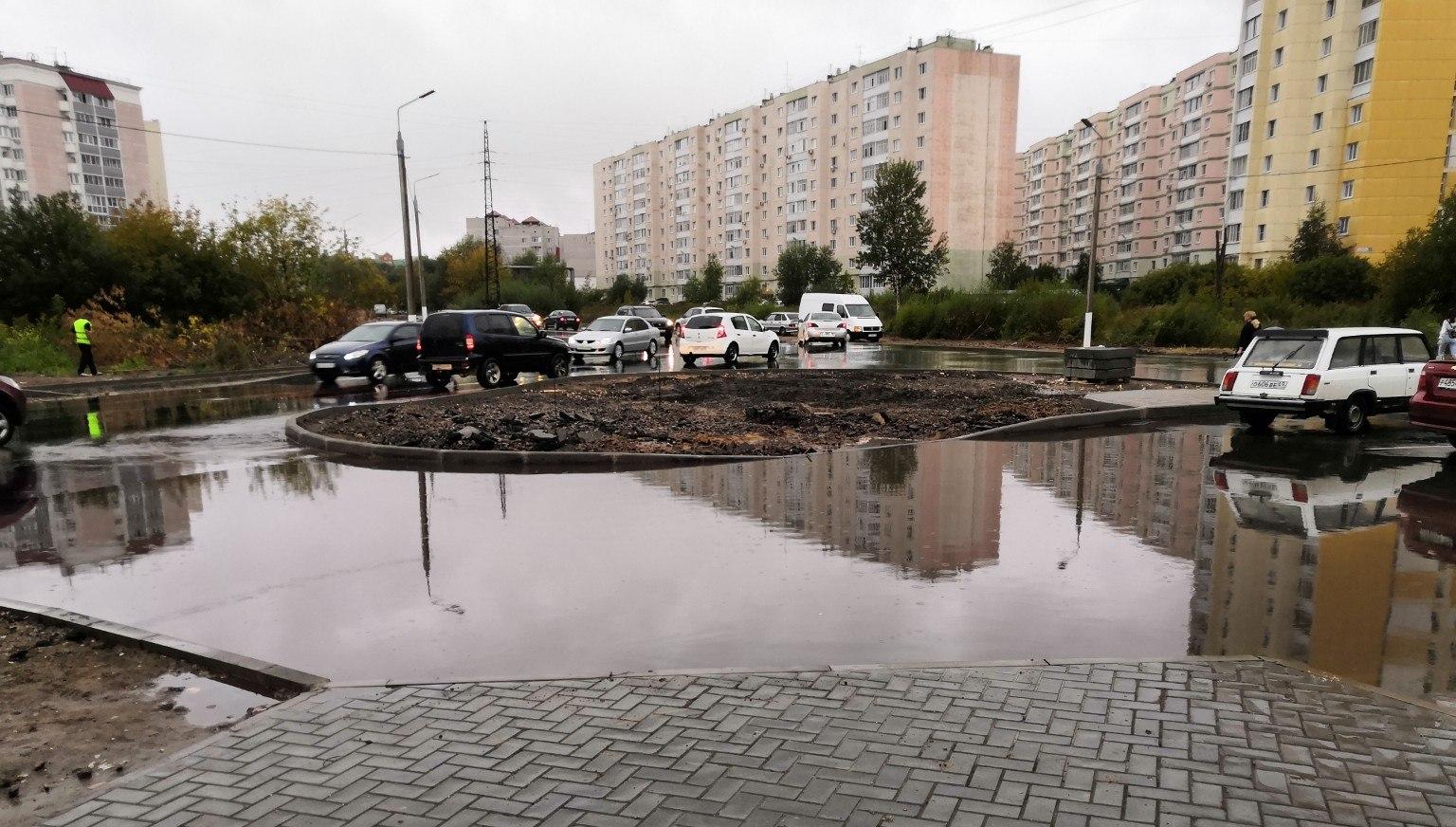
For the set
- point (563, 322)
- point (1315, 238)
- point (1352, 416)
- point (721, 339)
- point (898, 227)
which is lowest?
point (1352, 416)

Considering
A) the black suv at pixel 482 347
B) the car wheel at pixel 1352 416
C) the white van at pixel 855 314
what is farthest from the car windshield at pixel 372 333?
the white van at pixel 855 314

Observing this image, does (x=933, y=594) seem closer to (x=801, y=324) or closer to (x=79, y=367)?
(x=79, y=367)

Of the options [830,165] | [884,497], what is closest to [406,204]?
[884,497]

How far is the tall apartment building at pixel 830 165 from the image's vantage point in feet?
256

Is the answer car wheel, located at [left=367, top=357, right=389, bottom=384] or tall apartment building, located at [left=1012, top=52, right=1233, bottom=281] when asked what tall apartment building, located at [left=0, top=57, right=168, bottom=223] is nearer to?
car wheel, located at [left=367, top=357, right=389, bottom=384]

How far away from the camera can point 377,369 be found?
879 inches

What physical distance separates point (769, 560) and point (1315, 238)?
6426 cm

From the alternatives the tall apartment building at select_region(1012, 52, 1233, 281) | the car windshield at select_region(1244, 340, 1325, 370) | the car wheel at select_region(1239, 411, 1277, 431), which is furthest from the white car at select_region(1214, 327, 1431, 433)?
the tall apartment building at select_region(1012, 52, 1233, 281)

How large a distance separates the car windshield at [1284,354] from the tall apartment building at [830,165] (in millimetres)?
67675

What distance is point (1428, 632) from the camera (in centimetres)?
495

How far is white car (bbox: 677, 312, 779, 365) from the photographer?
26781 mm

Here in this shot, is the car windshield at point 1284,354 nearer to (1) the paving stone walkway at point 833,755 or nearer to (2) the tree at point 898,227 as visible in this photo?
(1) the paving stone walkway at point 833,755

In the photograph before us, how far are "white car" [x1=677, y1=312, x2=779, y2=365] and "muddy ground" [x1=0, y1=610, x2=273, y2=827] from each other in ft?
71.8

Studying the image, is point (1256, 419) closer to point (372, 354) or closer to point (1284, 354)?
point (1284, 354)
